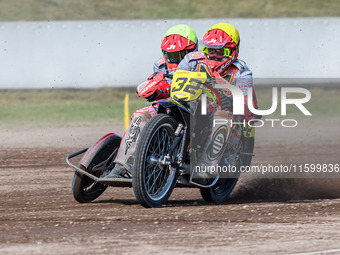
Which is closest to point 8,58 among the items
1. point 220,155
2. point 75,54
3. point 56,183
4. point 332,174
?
point 75,54

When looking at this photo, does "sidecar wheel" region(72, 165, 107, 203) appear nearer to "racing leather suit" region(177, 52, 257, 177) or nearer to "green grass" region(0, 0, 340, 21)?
"racing leather suit" region(177, 52, 257, 177)

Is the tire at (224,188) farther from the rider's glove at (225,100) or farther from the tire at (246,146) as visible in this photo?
the rider's glove at (225,100)

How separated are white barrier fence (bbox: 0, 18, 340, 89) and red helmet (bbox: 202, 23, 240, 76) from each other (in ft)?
29.7

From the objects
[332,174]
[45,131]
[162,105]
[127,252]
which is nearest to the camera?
[127,252]

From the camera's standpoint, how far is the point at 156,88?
7.10 m

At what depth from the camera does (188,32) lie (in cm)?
760

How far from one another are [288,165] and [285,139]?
2760 mm

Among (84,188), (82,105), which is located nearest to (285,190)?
(84,188)

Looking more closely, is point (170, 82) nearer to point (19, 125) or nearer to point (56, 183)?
point (56, 183)

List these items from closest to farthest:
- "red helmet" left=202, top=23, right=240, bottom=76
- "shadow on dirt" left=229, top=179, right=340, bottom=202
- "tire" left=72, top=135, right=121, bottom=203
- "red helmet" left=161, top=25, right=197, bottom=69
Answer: "tire" left=72, top=135, right=121, bottom=203 < "red helmet" left=202, top=23, right=240, bottom=76 < "red helmet" left=161, top=25, right=197, bottom=69 < "shadow on dirt" left=229, top=179, right=340, bottom=202

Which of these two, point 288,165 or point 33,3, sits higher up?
point 33,3

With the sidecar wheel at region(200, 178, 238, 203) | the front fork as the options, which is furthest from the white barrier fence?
the front fork

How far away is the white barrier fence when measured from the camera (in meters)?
16.4

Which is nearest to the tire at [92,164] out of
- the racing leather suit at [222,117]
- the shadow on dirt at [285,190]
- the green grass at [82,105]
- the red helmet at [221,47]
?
the racing leather suit at [222,117]
